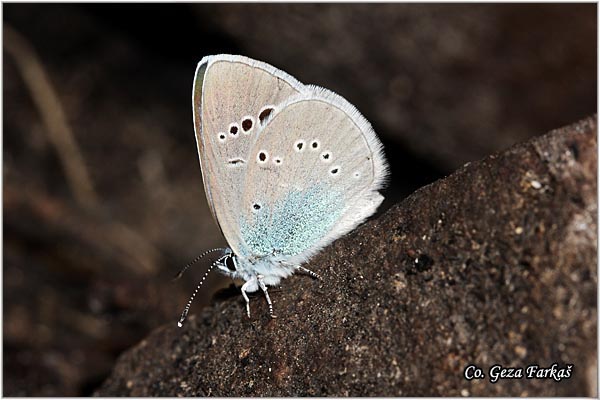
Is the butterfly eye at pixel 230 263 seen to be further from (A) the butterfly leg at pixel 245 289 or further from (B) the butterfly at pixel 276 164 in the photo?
(A) the butterfly leg at pixel 245 289

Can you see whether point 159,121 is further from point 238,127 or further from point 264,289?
point 264,289

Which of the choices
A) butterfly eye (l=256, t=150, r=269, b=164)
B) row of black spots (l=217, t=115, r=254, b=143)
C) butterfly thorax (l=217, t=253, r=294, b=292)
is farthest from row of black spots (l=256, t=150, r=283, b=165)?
butterfly thorax (l=217, t=253, r=294, b=292)

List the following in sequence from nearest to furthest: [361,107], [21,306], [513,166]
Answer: [513,166] < [21,306] < [361,107]

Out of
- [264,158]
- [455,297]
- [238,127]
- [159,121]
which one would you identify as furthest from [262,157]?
[159,121]

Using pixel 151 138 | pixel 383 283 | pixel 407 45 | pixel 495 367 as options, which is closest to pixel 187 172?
pixel 151 138

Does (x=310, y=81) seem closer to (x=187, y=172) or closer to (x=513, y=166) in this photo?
(x=187, y=172)

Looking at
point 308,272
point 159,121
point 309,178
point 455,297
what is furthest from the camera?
point 159,121
